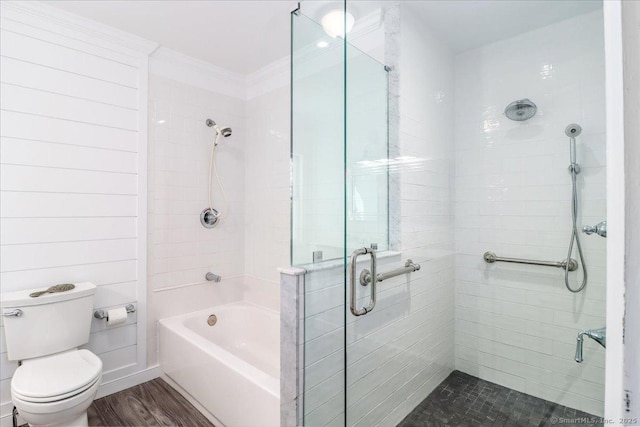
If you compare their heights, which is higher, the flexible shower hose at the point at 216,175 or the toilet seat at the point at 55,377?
the flexible shower hose at the point at 216,175

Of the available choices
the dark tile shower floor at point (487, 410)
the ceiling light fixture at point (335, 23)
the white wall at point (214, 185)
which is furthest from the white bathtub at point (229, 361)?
the ceiling light fixture at point (335, 23)

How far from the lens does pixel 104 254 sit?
2193 millimetres

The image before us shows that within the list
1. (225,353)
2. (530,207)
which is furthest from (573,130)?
(225,353)

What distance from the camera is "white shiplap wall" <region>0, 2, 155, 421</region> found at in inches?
73.2

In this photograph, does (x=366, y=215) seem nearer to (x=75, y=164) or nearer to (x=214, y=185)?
(x=214, y=185)

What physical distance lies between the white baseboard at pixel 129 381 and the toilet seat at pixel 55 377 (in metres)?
0.49

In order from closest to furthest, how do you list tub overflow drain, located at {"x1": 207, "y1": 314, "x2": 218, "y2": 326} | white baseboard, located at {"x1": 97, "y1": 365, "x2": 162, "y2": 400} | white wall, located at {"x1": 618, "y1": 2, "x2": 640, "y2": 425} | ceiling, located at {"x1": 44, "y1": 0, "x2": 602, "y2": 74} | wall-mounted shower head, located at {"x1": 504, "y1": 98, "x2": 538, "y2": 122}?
white wall, located at {"x1": 618, "y1": 2, "x2": 640, "y2": 425}
ceiling, located at {"x1": 44, "y1": 0, "x2": 602, "y2": 74}
wall-mounted shower head, located at {"x1": 504, "y1": 98, "x2": 538, "y2": 122}
white baseboard, located at {"x1": 97, "y1": 365, "x2": 162, "y2": 400}
tub overflow drain, located at {"x1": 207, "y1": 314, "x2": 218, "y2": 326}

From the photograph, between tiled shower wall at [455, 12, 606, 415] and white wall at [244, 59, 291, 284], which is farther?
white wall at [244, 59, 291, 284]

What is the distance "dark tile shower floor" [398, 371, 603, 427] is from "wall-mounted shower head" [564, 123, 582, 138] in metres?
1.49

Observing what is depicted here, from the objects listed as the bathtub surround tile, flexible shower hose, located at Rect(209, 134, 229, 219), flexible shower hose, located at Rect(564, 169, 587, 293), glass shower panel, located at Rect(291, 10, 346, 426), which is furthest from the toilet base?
flexible shower hose, located at Rect(564, 169, 587, 293)

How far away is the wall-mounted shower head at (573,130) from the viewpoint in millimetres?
1754

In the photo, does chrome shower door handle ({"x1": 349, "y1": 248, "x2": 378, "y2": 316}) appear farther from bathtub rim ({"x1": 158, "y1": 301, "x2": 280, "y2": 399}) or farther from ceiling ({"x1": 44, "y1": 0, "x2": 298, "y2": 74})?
ceiling ({"x1": 44, "y1": 0, "x2": 298, "y2": 74})

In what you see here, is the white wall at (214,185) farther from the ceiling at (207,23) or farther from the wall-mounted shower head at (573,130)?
the wall-mounted shower head at (573,130)

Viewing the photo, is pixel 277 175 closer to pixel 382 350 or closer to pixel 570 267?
pixel 382 350
